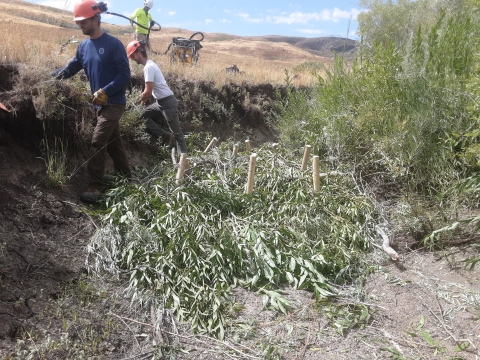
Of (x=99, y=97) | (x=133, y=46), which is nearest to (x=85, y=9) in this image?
(x=99, y=97)

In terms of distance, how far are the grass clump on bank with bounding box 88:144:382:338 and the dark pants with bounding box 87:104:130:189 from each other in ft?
1.24

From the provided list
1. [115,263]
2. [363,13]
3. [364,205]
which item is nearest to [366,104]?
[364,205]

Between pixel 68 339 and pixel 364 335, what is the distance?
2171mm

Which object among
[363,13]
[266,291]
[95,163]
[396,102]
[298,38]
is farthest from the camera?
[298,38]

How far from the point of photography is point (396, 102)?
5641 millimetres

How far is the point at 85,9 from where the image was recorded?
14.5 ft

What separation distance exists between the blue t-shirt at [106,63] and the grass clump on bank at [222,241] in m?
1.16

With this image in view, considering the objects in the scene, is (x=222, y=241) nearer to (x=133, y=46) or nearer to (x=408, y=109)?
(x=408, y=109)

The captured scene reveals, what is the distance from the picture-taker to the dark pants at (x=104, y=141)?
475cm

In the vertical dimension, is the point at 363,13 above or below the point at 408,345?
above

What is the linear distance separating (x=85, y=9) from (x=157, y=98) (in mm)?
1911

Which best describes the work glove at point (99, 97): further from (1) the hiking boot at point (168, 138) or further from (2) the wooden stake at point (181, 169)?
(1) the hiking boot at point (168, 138)

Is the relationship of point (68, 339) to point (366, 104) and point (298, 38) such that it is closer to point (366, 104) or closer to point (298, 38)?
point (366, 104)

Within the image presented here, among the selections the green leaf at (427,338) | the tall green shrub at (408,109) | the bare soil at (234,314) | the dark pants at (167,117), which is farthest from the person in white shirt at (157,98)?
the green leaf at (427,338)
